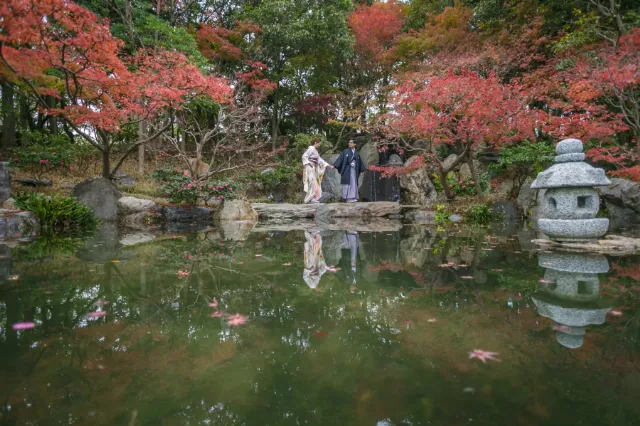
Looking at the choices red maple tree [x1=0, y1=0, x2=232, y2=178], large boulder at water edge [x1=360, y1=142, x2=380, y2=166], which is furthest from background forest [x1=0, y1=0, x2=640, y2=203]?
large boulder at water edge [x1=360, y1=142, x2=380, y2=166]

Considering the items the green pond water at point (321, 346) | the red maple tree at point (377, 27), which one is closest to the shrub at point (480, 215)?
the green pond water at point (321, 346)

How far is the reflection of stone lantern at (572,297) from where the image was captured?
178 cm

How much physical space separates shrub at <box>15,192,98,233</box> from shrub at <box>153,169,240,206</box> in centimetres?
207

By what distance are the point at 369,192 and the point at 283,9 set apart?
24.5ft

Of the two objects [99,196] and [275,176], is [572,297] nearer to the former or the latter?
[99,196]

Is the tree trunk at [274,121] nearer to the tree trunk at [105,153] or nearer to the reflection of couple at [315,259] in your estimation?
the tree trunk at [105,153]

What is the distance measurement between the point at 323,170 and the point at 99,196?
6210mm

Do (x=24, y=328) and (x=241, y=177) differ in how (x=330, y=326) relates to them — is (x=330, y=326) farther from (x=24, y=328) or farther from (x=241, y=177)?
(x=241, y=177)

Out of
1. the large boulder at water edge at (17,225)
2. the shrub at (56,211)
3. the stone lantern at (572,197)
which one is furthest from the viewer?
the shrub at (56,211)

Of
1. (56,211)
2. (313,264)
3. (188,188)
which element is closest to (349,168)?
(188,188)

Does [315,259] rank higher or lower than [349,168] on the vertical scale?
lower

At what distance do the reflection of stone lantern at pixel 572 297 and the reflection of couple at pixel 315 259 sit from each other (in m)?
1.56

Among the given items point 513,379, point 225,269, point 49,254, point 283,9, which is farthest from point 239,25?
point 513,379

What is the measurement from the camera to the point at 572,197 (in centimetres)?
450
